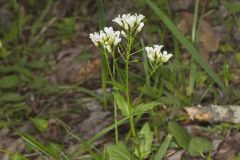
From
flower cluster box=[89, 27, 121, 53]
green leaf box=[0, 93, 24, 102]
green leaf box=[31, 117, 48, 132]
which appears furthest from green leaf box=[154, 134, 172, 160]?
green leaf box=[0, 93, 24, 102]

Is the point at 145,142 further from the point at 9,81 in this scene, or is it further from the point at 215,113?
the point at 9,81

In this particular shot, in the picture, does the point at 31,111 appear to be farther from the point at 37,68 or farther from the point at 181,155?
the point at 181,155

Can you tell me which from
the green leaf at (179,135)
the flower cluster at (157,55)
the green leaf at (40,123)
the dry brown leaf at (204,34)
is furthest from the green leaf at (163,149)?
the dry brown leaf at (204,34)

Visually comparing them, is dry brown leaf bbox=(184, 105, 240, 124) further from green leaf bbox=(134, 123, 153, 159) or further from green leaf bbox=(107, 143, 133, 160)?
green leaf bbox=(107, 143, 133, 160)

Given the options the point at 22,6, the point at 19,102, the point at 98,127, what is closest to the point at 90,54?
the point at 19,102

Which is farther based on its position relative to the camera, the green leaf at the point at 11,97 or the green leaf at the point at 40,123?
the green leaf at the point at 11,97

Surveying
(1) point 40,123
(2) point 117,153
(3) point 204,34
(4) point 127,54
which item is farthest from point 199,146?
(3) point 204,34

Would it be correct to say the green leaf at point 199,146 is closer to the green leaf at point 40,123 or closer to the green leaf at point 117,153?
the green leaf at point 117,153
